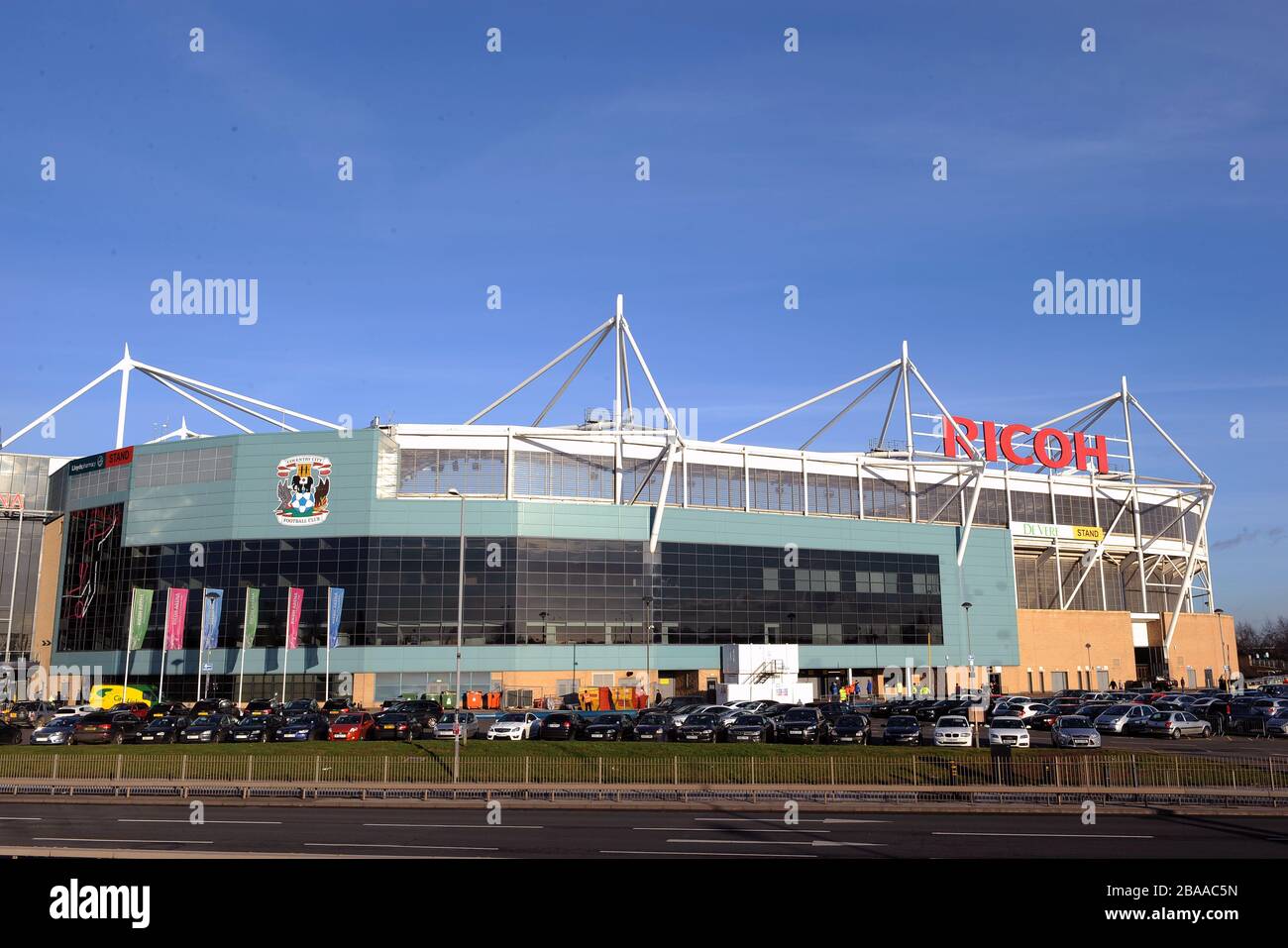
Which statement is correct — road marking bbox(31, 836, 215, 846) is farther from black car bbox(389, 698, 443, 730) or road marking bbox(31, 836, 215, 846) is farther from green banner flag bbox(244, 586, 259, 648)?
green banner flag bbox(244, 586, 259, 648)

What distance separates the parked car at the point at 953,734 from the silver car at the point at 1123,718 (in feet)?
33.8

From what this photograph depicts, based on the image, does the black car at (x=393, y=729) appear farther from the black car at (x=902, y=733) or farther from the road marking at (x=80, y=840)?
the road marking at (x=80, y=840)

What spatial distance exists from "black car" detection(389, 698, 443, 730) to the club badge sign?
2670cm

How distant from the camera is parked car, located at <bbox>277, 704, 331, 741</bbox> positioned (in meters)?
45.1

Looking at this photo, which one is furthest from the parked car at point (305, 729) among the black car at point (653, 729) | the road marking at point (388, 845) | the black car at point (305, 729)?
the road marking at point (388, 845)

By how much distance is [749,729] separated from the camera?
4450cm

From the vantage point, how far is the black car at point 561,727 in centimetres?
4641

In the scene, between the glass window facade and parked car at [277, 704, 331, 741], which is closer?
parked car at [277, 704, 331, 741]

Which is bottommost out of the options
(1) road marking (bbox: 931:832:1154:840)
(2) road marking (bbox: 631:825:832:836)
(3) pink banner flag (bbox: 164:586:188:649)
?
(2) road marking (bbox: 631:825:832:836)

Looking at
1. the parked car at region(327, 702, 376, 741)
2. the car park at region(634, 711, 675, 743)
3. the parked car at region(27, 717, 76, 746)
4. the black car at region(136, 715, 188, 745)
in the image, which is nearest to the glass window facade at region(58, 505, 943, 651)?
the parked car at region(327, 702, 376, 741)

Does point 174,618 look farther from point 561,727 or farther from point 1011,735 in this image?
point 1011,735

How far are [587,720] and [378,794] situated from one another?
19.5 meters

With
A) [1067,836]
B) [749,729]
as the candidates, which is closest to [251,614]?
[749,729]

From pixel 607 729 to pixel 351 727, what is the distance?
12.1m
